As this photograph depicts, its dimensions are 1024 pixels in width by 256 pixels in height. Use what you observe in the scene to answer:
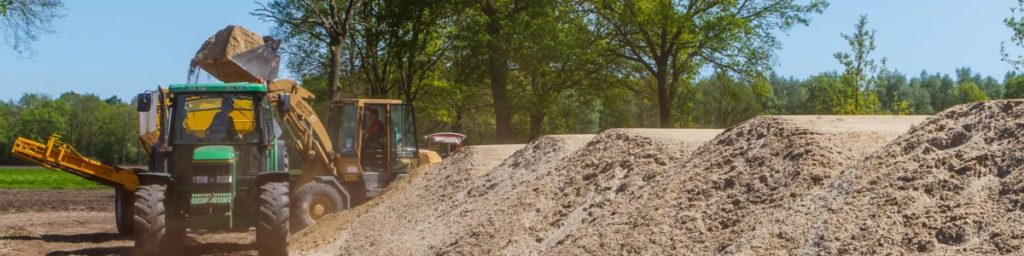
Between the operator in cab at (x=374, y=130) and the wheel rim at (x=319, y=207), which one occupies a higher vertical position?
the operator in cab at (x=374, y=130)

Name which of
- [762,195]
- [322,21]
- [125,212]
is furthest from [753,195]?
[322,21]

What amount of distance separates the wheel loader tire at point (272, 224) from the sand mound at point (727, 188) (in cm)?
450

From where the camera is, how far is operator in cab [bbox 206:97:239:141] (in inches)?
521

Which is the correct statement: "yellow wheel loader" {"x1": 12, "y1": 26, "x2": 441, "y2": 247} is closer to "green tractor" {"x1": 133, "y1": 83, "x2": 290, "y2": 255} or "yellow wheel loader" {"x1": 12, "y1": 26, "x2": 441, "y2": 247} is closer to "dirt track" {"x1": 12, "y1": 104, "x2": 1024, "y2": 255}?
"green tractor" {"x1": 133, "y1": 83, "x2": 290, "y2": 255}

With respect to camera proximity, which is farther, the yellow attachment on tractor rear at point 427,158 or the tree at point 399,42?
the tree at point 399,42

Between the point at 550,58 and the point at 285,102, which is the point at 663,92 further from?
the point at 285,102

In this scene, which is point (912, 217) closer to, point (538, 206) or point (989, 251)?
point (989, 251)

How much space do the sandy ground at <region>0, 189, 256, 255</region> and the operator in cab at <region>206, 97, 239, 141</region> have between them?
1.60 metres

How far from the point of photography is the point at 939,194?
6.64 m

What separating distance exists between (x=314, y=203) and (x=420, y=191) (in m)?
2.39

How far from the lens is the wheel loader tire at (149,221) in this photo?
1204 centimetres

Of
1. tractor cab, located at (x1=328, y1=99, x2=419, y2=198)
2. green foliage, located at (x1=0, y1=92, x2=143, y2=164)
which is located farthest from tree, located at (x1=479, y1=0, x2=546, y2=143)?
green foliage, located at (x1=0, y1=92, x2=143, y2=164)

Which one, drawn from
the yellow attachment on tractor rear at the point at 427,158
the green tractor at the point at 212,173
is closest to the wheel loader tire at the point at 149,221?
the green tractor at the point at 212,173

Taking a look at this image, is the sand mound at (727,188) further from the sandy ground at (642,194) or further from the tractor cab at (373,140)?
the tractor cab at (373,140)
